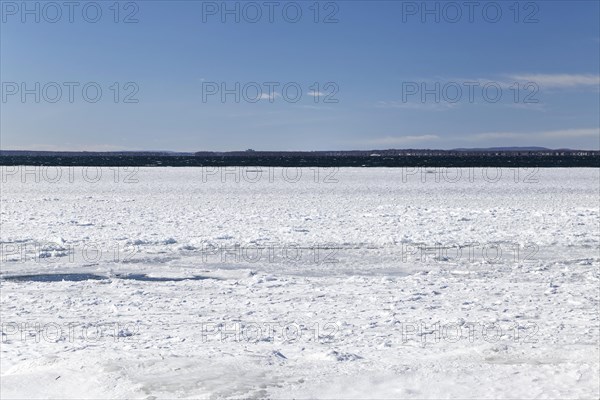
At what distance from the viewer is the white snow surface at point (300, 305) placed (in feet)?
15.9

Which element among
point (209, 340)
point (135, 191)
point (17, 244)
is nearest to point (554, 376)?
point (209, 340)

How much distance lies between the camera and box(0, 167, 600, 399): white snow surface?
486cm

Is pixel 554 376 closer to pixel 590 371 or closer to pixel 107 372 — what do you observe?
pixel 590 371

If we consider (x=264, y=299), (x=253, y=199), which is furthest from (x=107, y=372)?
(x=253, y=199)

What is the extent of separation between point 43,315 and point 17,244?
5.53 m

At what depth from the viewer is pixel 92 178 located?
111 feet

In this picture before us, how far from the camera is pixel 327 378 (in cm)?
486

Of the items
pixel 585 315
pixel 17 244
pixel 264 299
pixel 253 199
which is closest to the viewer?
pixel 585 315

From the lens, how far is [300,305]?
7.43m

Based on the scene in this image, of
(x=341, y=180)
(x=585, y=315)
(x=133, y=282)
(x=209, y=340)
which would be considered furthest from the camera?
(x=341, y=180)

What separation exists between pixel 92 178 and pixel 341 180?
40.3 feet

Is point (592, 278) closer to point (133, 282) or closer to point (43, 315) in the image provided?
point (133, 282)

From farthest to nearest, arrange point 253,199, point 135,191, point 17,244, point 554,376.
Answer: point 135,191 → point 253,199 → point 17,244 → point 554,376

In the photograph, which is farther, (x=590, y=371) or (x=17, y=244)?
(x=17, y=244)
